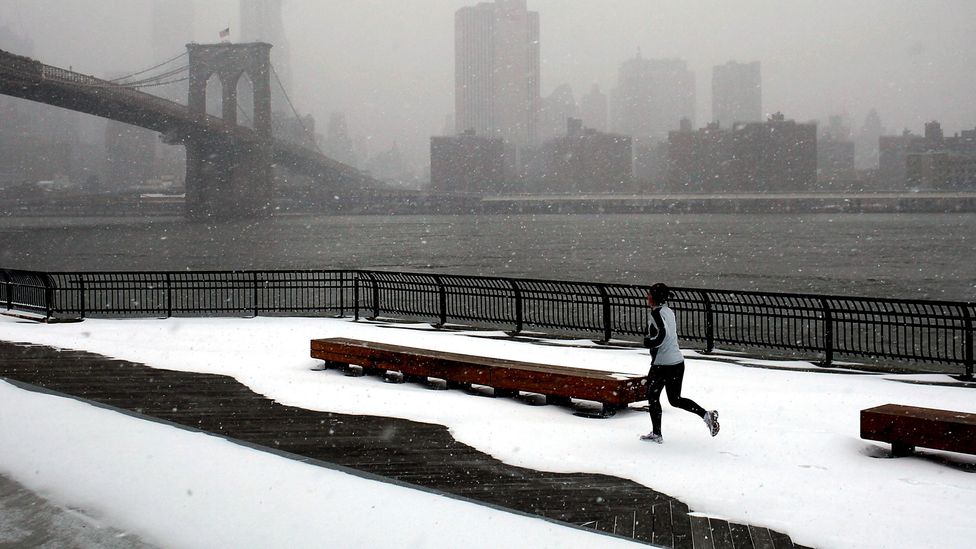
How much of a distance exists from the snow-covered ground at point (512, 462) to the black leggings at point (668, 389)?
32 centimetres

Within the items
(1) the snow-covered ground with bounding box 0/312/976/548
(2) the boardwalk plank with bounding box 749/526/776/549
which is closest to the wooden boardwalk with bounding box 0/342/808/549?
(2) the boardwalk plank with bounding box 749/526/776/549

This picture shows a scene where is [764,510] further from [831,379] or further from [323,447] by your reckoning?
[831,379]

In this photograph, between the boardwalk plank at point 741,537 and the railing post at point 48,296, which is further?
the railing post at point 48,296

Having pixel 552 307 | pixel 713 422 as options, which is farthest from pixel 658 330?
pixel 552 307

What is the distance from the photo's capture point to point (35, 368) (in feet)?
40.5

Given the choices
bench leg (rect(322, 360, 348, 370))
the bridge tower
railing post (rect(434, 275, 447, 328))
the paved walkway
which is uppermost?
the bridge tower

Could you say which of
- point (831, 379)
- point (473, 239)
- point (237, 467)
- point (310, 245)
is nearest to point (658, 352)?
point (237, 467)

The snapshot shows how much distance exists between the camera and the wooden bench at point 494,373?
372 inches

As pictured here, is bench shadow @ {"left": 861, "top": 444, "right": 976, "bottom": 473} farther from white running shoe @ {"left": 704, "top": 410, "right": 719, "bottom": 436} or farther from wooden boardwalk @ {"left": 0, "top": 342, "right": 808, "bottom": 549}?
Answer: wooden boardwalk @ {"left": 0, "top": 342, "right": 808, "bottom": 549}

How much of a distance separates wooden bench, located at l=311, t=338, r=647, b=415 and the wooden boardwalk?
4.76 ft

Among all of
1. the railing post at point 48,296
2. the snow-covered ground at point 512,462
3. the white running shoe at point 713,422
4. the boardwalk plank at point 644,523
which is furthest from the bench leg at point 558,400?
the railing post at point 48,296

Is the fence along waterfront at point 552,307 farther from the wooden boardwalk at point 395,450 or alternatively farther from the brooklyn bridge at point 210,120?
the brooklyn bridge at point 210,120

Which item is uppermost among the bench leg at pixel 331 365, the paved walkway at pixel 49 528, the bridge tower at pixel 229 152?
the bridge tower at pixel 229 152

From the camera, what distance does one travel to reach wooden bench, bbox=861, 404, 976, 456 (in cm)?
736
